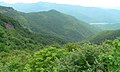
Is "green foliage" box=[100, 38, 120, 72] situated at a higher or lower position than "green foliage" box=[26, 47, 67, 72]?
higher

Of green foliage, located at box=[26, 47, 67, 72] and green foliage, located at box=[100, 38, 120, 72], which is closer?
green foliage, located at box=[100, 38, 120, 72]

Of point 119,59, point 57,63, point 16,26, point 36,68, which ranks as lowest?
point 16,26

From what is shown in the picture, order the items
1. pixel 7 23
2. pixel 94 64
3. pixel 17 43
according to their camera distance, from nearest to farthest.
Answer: pixel 94 64 → pixel 17 43 → pixel 7 23

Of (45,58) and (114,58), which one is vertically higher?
(114,58)

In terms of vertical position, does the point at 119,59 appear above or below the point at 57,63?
above

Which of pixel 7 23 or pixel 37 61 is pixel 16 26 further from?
pixel 37 61

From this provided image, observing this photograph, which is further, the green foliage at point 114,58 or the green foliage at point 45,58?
the green foliage at point 45,58

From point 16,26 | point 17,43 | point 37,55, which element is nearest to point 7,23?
point 16,26

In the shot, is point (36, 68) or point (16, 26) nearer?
point (36, 68)

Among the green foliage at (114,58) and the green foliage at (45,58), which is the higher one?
the green foliage at (114,58)

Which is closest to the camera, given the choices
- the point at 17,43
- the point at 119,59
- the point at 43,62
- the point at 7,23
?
the point at 119,59

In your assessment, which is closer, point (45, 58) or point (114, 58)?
point (114, 58)
